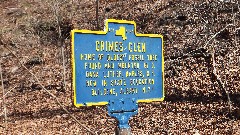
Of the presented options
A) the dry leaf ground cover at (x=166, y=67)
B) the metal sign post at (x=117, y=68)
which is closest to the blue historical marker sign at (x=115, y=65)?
the metal sign post at (x=117, y=68)

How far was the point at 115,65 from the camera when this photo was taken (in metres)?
5.90

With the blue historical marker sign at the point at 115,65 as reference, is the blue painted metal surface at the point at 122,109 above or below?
below

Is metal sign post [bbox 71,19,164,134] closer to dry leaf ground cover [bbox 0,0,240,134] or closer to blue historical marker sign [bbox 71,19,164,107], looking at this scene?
blue historical marker sign [bbox 71,19,164,107]

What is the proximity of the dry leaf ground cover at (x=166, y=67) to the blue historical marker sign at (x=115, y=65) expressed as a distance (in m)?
2.41

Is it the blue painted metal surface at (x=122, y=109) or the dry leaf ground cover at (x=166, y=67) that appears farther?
the dry leaf ground cover at (x=166, y=67)

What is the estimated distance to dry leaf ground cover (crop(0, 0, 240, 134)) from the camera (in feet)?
42.4

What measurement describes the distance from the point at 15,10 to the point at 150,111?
60.9ft

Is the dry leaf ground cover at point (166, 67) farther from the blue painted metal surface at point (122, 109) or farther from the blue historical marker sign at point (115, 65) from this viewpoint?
the blue painted metal surface at point (122, 109)

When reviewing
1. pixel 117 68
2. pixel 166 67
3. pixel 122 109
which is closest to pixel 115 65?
pixel 117 68

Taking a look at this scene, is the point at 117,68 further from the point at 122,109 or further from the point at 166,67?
the point at 166,67

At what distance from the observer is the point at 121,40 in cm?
600

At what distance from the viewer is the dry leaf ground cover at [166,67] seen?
42.4ft

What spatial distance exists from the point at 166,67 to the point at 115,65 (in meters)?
11.6

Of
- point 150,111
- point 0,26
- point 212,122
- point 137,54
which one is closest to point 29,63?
point 0,26
